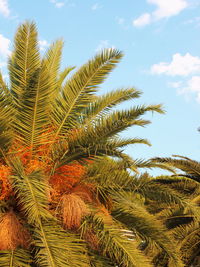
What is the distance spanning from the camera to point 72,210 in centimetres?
963

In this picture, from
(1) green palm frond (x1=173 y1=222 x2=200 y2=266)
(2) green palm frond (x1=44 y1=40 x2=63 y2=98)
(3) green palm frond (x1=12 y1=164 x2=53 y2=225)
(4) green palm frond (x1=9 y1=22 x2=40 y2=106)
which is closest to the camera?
(3) green palm frond (x1=12 y1=164 x2=53 y2=225)

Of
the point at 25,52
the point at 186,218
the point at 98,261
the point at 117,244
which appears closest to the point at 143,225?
the point at 117,244

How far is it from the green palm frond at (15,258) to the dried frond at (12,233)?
0.13 m

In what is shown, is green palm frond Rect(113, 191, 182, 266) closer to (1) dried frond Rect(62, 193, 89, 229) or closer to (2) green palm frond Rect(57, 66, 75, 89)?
(1) dried frond Rect(62, 193, 89, 229)

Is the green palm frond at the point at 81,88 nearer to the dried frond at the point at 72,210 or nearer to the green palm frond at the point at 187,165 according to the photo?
the dried frond at the point at 72,210

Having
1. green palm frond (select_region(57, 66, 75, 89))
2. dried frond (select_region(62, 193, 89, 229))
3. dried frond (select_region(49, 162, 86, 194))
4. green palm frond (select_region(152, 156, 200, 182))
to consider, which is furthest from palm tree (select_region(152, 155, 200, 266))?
dried frond (select_region(62, 193, 89, 229))

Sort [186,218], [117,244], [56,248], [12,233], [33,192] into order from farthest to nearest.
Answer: [186,218] < [117,244] < [12,233] < [56,248] < [33,192]

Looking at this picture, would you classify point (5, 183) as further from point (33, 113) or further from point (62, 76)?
point (62, 76)

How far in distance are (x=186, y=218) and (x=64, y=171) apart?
893cm

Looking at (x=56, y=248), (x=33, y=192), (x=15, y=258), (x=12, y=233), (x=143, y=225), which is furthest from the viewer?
(x=143, y=225)

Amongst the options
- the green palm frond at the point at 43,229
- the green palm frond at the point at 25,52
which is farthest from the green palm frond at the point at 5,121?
the green palm frond at the point at 25,52

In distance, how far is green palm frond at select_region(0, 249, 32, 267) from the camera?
9227 mm

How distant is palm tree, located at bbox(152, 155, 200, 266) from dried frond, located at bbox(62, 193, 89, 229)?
26.0 feet

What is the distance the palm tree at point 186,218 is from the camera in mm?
17391
